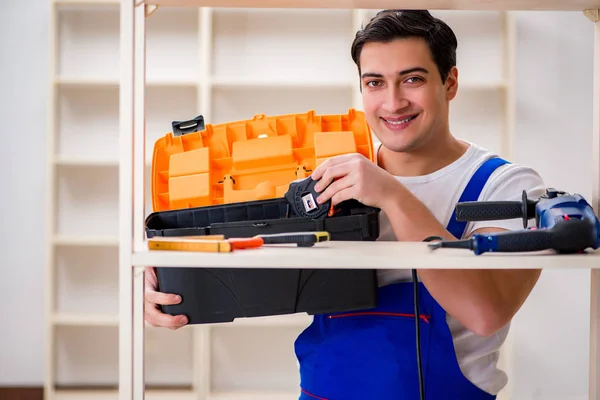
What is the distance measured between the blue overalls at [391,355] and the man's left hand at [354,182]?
0.76 ft

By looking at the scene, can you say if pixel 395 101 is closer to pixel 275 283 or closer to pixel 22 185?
pixel 275 283

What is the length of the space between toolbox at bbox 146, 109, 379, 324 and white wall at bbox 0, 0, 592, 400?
2220mm

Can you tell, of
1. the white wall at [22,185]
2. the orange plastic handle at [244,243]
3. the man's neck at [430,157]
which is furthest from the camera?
the white wall at [22,185]

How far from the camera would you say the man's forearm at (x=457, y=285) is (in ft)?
3.26

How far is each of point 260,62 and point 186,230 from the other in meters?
2.33

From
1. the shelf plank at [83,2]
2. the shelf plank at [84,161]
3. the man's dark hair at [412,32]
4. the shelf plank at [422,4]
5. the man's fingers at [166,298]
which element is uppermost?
the shelf plank at [83,2]

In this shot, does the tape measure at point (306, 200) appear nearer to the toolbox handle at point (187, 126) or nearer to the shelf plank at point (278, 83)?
the toolbox handle at point (187, 126)

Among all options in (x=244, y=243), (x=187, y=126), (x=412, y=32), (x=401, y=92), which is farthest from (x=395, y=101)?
(x=244, y=243)

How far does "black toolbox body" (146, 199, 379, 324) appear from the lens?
1047 mm

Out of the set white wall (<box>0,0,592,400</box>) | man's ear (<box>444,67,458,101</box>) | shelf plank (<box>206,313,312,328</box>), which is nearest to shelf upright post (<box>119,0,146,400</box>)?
man's ear (<box>444,67,458,101</box>)

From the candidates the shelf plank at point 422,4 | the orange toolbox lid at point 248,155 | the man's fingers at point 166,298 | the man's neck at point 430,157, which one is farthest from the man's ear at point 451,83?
the man's fingers at point 166,298

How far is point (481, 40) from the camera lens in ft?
10.7

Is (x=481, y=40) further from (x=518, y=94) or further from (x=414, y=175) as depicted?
(x=414, y=175)

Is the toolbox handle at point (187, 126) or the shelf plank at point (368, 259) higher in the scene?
the toolbox handle at point (187, 126)
